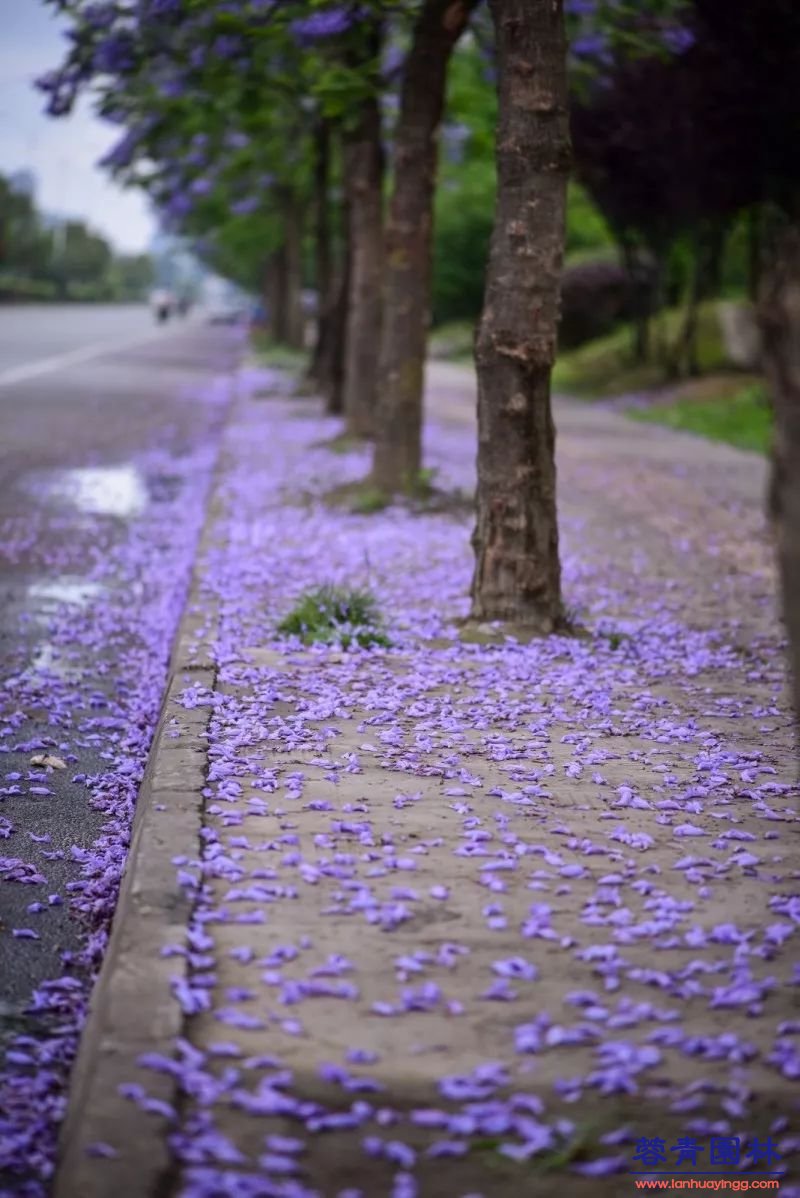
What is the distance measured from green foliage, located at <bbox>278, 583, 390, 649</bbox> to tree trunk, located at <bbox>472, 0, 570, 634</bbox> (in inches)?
23.9

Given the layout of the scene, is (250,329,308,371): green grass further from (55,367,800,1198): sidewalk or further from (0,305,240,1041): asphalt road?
(55,367,800,1198): sidewalk

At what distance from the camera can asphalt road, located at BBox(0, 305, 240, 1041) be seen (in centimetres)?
428

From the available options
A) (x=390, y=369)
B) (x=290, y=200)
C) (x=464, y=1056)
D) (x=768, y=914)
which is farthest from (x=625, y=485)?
(x=290, y=200)

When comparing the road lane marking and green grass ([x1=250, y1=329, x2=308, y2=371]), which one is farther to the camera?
green grass ([x1=250, y1=329, x2=308, y2=371])

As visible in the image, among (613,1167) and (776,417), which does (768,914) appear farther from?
(776,417)

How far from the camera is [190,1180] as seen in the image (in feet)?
8.86

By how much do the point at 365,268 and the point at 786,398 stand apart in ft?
42.5

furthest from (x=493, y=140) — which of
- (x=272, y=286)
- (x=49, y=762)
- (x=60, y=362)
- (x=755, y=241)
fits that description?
(x=272, y=286)

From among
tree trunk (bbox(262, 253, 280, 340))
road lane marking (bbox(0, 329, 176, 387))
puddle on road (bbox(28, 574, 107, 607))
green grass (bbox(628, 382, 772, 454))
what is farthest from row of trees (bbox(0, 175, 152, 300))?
puddle on road (bbox(28, 574, 107, 607))

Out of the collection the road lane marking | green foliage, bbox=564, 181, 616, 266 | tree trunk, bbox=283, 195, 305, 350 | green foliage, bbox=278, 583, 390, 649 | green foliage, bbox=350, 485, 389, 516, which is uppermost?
green foliage, bbox=564, 181, 616, 266

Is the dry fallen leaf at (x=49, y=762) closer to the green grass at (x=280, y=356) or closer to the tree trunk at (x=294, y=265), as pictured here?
the green grass at (x=280, y=356)

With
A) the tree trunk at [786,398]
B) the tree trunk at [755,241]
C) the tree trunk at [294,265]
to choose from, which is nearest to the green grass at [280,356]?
the tree trunk at [294,265]

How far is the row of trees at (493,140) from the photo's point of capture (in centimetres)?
705

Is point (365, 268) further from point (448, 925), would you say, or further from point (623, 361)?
point (623, 361)
